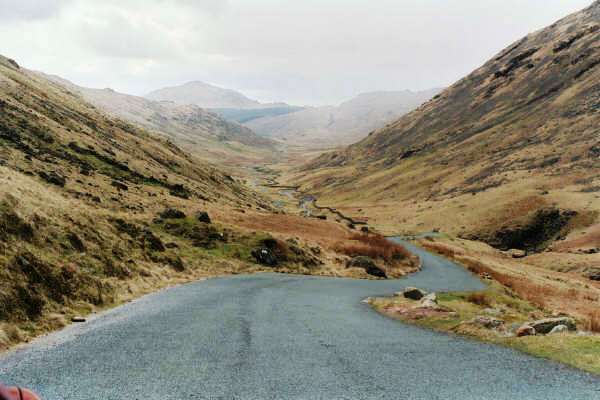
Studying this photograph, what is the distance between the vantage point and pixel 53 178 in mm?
48438

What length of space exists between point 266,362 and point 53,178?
154ft

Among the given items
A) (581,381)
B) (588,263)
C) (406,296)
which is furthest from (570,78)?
(581,381)

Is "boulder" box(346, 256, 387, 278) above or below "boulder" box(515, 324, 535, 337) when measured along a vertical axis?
below

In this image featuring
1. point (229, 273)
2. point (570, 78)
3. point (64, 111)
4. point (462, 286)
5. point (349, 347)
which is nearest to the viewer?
point (349, 347)

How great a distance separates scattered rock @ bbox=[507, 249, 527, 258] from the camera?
82206mm

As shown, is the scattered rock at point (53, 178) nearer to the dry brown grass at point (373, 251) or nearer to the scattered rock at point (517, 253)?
the dry brown grass at point (373, 251)

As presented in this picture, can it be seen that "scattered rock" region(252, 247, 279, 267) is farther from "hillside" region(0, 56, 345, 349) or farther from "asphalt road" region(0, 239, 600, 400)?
"asphalt road" region(0, 239, 600, 400)

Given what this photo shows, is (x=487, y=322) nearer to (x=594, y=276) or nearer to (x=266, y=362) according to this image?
(x=266, y=362)

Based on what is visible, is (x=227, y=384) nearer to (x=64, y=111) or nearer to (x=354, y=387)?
(x=354, y=387)

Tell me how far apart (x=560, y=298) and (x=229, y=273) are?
36.7 meters

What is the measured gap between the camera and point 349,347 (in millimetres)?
15445

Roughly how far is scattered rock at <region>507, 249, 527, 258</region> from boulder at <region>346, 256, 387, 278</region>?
152 feet

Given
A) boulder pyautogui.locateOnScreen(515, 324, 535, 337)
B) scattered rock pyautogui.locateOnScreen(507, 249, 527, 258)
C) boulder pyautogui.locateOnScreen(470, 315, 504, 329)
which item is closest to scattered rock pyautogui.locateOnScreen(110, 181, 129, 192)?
boulder pyautogui.locateOnScreen(470, 315, 504, 329)

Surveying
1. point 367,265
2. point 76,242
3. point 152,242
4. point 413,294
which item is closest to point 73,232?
point 76,242
